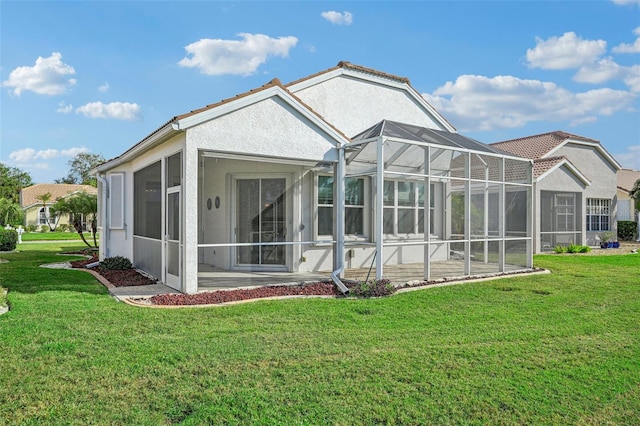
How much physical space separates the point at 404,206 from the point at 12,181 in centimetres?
6201

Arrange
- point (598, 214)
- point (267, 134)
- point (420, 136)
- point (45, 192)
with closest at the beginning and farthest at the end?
point (267, 134), point (420, 136), point (598, 214), point (45, 192)

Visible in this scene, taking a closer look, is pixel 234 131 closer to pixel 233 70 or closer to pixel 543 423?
pixel 233 70

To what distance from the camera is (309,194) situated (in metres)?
12.4

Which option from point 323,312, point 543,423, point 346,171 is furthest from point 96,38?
point 543,423

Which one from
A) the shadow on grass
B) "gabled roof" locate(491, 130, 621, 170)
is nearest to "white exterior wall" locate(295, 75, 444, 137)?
the shadow on grass

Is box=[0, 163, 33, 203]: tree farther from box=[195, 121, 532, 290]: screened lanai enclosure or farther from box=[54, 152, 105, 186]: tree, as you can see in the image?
box=[195, 121, 532, 290]: screened lanai enclosure

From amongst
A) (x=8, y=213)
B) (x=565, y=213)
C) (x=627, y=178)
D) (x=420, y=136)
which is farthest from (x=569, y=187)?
(x=8, y=213)

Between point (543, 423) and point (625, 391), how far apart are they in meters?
1.51

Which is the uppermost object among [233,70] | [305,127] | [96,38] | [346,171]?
[96,38]

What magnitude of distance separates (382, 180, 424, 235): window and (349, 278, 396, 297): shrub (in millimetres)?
3672

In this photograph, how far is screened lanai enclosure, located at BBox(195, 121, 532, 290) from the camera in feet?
36.4

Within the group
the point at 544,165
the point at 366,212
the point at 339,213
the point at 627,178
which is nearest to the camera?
the point at 339,213

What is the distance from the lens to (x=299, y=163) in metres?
11.1

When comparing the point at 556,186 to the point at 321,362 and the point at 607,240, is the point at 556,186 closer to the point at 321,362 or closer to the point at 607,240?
the point at 607,240
